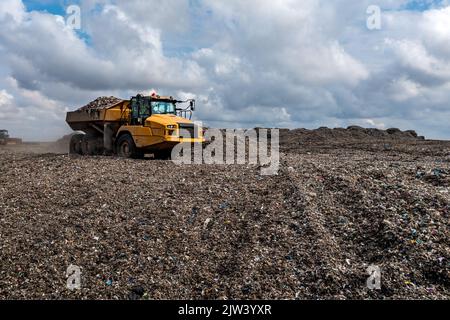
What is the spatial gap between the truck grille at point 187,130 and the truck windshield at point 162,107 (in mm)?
1496

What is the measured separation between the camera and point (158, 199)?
923 cm

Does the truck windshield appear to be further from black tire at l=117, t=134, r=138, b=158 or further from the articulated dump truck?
black tire at l=117, t=134, r=138, b=158

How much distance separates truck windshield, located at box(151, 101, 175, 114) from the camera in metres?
15.7

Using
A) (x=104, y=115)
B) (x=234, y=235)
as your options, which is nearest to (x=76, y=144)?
(x=104, y=115)

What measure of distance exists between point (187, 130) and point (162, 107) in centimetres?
166

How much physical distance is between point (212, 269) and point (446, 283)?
315 centimetres

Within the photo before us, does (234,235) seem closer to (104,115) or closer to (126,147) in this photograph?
(126,147)

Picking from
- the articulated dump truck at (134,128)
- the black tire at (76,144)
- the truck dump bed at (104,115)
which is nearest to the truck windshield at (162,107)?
the articulated dump truck at (134,128)

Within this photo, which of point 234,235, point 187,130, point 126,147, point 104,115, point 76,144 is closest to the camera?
point 234,235

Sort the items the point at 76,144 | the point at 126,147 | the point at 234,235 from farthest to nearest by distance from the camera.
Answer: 1. the point at 76,144
2. the point at 126,147
3. the point at 234,235

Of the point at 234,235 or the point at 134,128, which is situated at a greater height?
the point at 134,128

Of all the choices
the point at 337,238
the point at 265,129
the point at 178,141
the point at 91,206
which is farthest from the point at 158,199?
the point at 265,129

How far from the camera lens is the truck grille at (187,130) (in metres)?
14.7

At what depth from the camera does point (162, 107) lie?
15.9m
